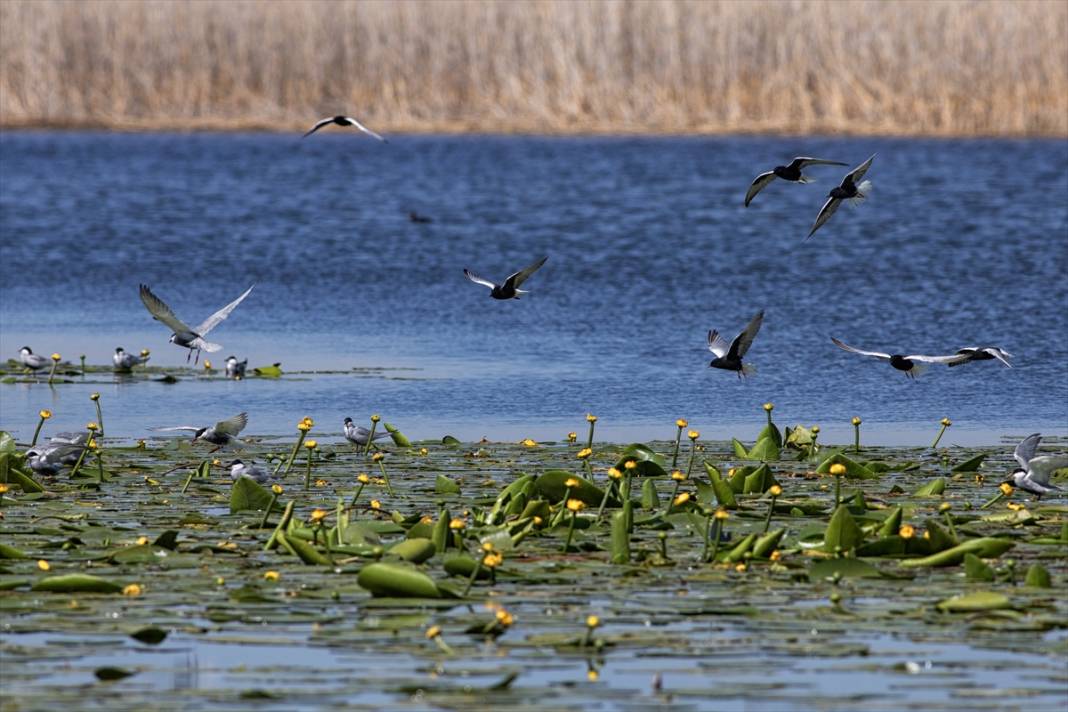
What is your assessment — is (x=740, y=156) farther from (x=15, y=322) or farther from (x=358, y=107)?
(x=15, y=322)

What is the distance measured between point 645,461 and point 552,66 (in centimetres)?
2649

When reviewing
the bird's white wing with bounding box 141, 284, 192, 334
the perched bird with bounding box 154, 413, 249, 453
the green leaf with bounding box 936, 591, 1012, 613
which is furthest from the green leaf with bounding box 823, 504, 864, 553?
the bird's white wing with bounding box 141, 284, 192, 334

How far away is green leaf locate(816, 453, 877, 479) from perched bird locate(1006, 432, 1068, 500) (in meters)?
0.60

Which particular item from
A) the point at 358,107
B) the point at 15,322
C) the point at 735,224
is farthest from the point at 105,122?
the point at 15,322

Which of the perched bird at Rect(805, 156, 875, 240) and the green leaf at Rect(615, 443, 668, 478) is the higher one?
the perched bird at Rect(805, 156, 875, 240)

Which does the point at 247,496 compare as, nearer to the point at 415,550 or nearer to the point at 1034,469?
the point at 415,550

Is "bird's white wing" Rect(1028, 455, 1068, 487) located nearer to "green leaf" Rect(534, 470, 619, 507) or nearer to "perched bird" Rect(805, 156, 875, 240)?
"green leaf" Rect(534, 470, 619, 507)

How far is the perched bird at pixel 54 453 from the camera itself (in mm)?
8336

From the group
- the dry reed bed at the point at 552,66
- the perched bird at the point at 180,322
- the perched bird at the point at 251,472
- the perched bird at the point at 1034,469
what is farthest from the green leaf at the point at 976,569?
the dry reed bed at the point at 552,66

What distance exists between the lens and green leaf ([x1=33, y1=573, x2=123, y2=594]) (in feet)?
20.5

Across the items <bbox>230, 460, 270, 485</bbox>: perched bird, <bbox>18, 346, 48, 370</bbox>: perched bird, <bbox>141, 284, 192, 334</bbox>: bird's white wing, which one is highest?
<bbox>141, 284, 192, 334</bbox>: bird's white wing

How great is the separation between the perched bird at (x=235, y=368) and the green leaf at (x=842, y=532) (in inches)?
238

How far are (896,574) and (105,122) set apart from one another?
31163 mm

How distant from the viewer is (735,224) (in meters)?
22.9
